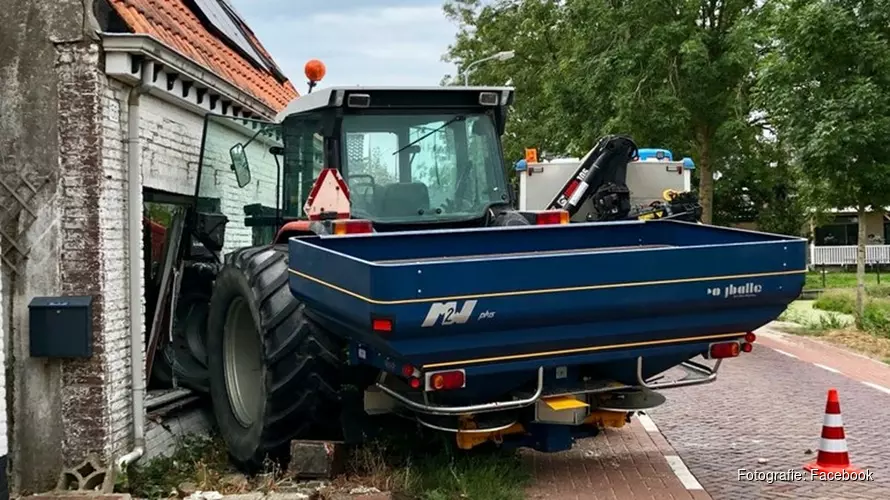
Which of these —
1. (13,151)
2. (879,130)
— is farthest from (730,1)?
(13,151)

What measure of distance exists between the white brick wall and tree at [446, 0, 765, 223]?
12.3 metres

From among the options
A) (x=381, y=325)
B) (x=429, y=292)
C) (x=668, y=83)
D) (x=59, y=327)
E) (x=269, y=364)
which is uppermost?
(x=668, y=83)

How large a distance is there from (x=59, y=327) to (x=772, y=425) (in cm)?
598

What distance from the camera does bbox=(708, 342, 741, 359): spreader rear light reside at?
5.58 metres

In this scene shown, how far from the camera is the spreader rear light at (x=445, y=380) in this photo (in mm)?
4820

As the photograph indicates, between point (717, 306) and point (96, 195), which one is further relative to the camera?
point (96, 195)

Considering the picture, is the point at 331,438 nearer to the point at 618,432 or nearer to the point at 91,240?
the point at 91,240

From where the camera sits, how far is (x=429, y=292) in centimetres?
450

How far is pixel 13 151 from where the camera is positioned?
582 centimetres

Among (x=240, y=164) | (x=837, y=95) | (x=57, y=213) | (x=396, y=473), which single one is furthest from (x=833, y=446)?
(x=837, y=95)

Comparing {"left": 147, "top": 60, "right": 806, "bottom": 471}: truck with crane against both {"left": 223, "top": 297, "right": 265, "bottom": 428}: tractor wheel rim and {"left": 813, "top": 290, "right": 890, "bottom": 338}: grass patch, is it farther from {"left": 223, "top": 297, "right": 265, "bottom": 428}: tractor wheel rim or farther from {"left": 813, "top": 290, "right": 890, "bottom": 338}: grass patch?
{"left": 813, "top": 290, "right": 890, "bottom": 338}: grass patch

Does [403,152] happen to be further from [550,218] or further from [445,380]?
[445,380]

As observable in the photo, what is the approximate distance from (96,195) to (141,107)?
36.0 inches

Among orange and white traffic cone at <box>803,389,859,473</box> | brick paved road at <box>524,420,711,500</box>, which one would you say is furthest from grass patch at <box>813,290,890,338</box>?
orange and white traffic cone at <box>803,389,859,473</box>
